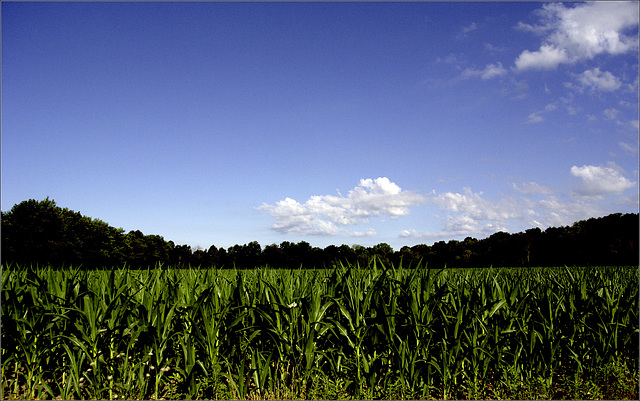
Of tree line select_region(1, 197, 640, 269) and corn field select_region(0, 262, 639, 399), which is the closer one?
corn field select_region(0, 262, 639, 399)

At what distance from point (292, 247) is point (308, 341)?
41.1 meters

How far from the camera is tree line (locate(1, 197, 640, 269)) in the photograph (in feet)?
117

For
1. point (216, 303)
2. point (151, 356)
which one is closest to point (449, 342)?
point (216, 303)

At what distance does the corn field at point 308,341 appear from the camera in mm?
3779

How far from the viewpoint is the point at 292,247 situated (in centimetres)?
4447

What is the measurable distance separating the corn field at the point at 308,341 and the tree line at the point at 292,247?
25.2 m

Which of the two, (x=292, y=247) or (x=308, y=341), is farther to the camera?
(x=292, y=247)

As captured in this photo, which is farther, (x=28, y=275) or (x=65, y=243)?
(x=65, y=243)

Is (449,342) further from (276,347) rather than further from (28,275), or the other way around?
(28,275)

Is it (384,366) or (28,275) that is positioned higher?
(28,275)

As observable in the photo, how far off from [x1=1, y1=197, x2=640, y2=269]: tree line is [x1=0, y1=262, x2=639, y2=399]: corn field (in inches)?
992

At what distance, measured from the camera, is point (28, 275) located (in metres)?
4.63

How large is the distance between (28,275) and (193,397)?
269 cm

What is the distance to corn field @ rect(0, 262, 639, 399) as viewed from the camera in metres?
3.78
